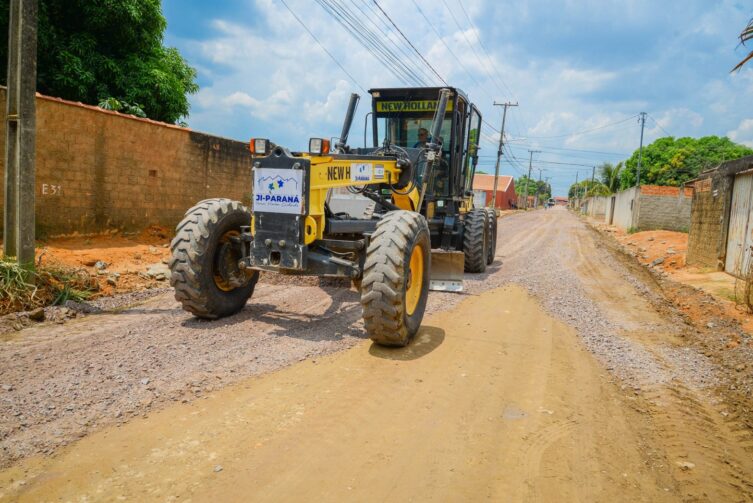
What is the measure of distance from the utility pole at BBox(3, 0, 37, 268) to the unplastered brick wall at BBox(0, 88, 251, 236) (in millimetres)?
1840

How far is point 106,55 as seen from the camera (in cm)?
1358

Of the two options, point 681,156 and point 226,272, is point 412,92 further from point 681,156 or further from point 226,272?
point 681,156

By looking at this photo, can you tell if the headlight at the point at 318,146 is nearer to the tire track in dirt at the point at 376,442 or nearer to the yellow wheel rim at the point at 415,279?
the yellow wheel rim at the point at 415,279

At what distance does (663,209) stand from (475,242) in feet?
69.2

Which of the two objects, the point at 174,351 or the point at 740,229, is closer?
the point at 174,351

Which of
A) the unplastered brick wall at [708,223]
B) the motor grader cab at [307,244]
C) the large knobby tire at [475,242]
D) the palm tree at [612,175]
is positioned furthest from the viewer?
the palm tree at [612,175]

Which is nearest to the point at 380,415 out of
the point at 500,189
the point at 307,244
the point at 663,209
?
the point at 307,244

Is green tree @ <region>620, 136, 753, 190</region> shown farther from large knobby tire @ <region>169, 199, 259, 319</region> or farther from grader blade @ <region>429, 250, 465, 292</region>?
large knobby tire @ <region>169, 199, 259, 319</region>

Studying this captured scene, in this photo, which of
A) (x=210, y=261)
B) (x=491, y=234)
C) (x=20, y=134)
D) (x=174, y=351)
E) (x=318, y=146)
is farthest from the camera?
(x=491, y=234)

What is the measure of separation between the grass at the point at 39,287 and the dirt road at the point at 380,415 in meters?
0.86

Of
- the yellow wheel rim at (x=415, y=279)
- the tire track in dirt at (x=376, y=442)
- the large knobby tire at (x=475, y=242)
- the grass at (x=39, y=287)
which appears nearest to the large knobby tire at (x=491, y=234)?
the large knobby tire at (x=475, y=242)

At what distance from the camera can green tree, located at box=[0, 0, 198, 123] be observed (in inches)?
491

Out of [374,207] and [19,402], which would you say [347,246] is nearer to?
[374,207]

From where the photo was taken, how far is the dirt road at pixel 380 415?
279cm
